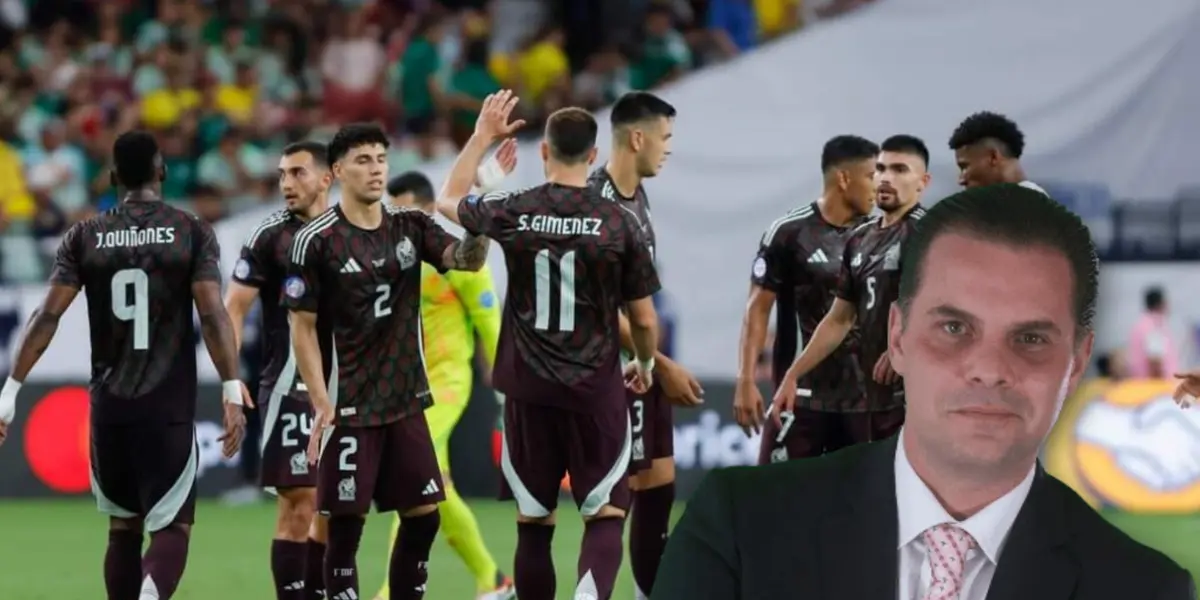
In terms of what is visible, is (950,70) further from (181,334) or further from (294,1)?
(181,334)

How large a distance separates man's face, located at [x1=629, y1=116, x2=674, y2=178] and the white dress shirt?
22.3 ft

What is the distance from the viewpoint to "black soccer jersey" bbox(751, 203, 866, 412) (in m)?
9.30

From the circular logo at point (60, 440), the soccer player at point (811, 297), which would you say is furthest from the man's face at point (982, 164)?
the circular logo at point (60, 440)

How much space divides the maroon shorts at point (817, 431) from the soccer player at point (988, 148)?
4.36 feet

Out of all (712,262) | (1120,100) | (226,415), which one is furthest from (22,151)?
(226,415)

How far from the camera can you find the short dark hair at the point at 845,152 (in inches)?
380

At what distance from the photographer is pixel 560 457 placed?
340 inches

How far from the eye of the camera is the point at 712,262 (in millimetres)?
16375

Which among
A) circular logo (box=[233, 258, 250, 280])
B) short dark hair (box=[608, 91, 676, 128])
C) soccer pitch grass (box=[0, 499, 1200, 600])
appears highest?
short dark hair (box=[608, 91, 676, 128])

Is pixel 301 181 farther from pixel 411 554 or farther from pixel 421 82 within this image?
pixel 421 82

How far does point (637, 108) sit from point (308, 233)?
5.41 ft

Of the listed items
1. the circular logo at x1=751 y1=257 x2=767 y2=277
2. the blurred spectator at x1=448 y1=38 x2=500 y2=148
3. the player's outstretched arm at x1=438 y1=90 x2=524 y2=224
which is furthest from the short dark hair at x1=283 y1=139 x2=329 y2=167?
the blurred spectator at x1=448 y1=38 x2=500 y2=148

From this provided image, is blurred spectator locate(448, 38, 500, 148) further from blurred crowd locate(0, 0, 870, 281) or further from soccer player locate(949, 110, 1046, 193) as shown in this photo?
soccer player locate(949, 110, 1046, 193)

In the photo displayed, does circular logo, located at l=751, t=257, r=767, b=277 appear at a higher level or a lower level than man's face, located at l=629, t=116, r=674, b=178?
lower
